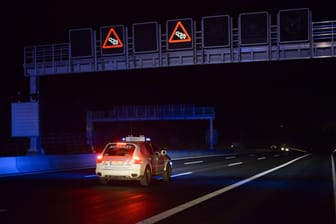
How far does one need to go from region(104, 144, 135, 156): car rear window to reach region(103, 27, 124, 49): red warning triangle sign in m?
16.9

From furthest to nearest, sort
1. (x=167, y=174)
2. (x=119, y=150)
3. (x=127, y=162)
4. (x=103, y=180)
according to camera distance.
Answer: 1. (x=167, y=174)
2. (x=103, y=180)
3. (x=119, y=150)
4. (x=127, y=162)

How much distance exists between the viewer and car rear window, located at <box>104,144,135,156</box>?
680 inches

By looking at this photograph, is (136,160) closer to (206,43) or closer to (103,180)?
(103,180)

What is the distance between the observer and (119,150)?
17547mm

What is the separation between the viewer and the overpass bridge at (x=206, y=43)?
3038 cm

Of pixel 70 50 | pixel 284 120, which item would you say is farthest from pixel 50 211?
pixel 284 120

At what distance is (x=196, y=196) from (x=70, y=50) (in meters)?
23.3

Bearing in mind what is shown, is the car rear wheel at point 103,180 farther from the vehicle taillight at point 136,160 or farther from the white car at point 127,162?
the vehicle taillight at point 136,160

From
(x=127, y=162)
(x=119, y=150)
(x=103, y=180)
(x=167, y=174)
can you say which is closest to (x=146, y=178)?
(x=127, y=162)

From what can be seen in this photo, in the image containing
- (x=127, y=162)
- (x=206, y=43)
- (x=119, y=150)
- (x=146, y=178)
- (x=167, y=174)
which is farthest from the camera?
(x=206, y=43)

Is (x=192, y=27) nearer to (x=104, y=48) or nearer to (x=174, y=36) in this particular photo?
(x=174, y=36)

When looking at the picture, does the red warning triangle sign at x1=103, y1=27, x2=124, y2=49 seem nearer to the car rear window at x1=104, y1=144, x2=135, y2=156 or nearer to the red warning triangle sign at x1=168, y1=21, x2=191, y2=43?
the red warning triangle sign at x1=168, y1=21, x2=191, y2=43

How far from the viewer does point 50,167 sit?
27234 mm

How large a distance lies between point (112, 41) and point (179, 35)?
4818mm
